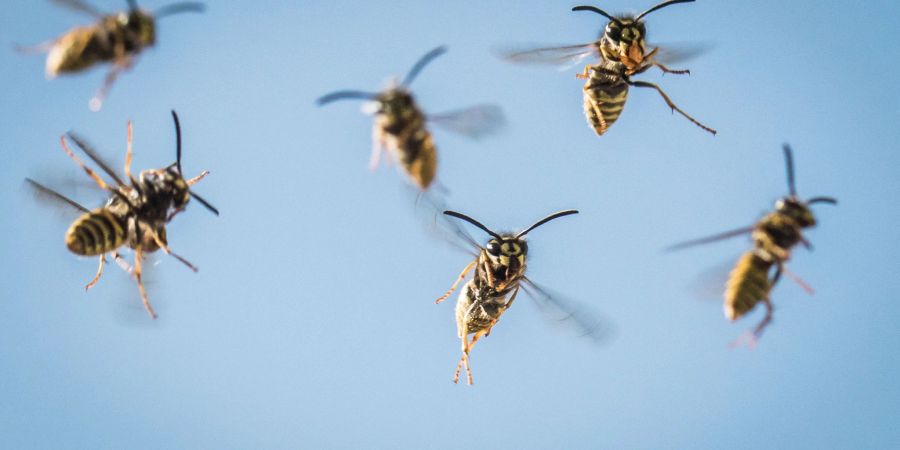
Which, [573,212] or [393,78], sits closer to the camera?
[393,78]

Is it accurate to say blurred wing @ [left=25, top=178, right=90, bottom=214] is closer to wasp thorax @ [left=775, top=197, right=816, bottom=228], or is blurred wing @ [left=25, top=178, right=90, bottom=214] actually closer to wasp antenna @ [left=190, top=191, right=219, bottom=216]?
wasp antenna @ [left=190, top=191, right=219, bottom=216]

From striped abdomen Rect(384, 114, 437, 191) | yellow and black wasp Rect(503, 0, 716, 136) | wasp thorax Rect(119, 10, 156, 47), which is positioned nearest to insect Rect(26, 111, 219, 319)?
wasp thorax Rect(119, 10, 156, 47)

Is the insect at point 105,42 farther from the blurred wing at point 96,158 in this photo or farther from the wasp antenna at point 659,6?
the wasp antenna at point 659,6

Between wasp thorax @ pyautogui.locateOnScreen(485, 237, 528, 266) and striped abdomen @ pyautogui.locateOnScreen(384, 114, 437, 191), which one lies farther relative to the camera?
wasp thorax @ pyautogui.locateOnScreen(485, 237, 528, 266)

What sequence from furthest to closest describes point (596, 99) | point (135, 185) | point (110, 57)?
point (596, 99)
point (135, 185)
point (110, 57)

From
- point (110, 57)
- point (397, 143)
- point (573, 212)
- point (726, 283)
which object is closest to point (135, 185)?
point (110, 57)

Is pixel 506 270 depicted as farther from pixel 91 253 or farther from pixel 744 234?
pixel 91 253

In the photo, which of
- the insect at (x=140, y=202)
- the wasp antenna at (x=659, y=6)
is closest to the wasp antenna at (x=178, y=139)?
the insect at (x=140, y=202)
